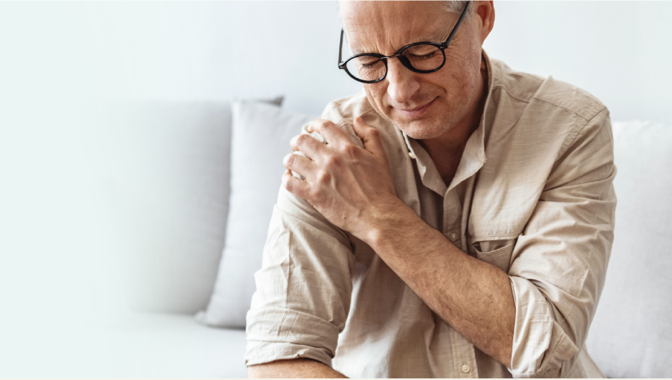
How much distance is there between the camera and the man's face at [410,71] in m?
0.90

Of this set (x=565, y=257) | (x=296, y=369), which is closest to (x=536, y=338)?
(x=565, y=257)

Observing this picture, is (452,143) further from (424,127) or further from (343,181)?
(343,181)

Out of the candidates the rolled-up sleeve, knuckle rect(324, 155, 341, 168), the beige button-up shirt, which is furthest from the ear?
the rolled-up sleeve

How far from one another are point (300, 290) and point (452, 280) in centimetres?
28

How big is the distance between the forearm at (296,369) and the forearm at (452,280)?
0.22 m

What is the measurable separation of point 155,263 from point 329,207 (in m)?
1.01

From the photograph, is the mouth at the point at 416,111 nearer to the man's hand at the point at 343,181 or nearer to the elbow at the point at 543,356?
the man's hand at the point at 343,181

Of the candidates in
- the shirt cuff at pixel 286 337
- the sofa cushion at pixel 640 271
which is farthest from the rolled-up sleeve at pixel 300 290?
the sofa cushion at pixel 640 271

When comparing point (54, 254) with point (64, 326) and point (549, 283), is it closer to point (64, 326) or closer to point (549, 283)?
point (64, 326)

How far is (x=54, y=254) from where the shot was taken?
1903 mm

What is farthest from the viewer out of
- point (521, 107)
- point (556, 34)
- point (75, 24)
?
point (75, 24)

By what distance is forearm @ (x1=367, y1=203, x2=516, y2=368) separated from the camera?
0.93 m

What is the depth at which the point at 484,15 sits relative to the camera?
3.42 ft

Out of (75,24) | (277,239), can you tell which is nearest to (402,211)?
(277,239)
